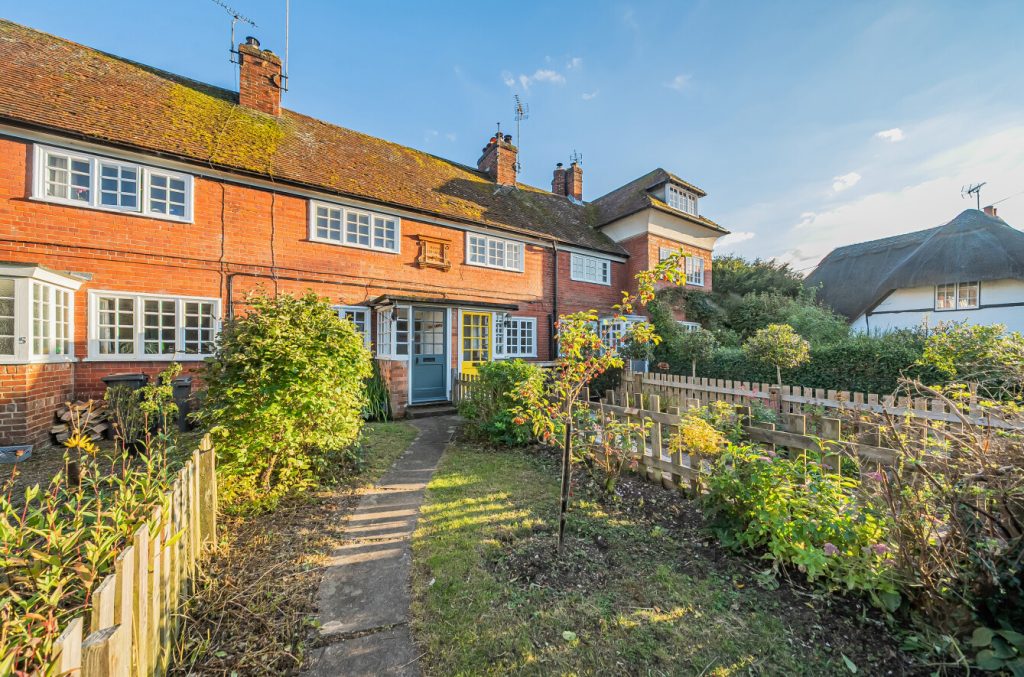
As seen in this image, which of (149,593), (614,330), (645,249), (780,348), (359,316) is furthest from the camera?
(645,249)

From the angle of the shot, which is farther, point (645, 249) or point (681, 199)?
point (681, 199)

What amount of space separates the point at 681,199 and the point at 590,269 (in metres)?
6.81

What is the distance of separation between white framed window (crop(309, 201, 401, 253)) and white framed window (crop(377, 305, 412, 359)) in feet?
7.49

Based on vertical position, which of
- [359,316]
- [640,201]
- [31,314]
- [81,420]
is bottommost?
[81,420]

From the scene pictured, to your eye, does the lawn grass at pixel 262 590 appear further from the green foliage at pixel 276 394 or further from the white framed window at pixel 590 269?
the white framed window at pixel 590 269

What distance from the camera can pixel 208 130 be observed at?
10438 mm

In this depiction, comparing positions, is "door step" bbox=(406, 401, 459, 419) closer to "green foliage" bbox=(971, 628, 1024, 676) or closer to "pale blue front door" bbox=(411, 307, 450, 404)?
"pale blue front door" bbox=(411, 307, 450, 404)

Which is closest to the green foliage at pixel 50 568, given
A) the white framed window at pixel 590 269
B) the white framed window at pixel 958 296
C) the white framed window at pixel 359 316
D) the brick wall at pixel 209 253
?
the brick wall at pixel 209 253

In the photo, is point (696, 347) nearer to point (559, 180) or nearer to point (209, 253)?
point (559, 180)

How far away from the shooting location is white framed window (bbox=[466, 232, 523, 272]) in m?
14.1

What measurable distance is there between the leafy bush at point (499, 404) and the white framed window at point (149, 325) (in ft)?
20.8

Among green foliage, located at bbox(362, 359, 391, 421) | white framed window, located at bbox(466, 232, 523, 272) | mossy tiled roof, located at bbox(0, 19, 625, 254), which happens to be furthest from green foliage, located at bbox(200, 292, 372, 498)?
white framed window, located at bbox(466, 232, 523, 272)

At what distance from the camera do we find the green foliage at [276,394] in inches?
163

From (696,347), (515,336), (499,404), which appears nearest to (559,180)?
(515,336)
